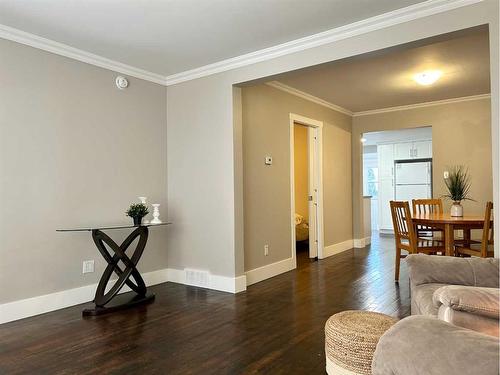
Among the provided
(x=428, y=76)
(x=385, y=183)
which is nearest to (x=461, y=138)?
(x=428, y=76)

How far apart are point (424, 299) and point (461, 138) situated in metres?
4.77

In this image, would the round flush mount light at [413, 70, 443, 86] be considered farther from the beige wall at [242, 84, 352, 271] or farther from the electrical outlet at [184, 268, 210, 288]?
the electrical outlet at [184, 268, 210, 288]

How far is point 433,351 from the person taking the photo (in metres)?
1.06

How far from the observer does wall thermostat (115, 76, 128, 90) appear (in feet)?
12.8

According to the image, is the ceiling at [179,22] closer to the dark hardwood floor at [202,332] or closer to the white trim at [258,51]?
the white trim at [258,51]

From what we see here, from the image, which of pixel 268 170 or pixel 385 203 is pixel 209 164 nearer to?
pixel 268 170

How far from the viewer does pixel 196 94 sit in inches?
166

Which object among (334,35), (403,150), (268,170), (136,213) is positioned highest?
(334,35)

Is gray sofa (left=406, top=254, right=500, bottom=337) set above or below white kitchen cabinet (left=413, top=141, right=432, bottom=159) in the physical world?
below

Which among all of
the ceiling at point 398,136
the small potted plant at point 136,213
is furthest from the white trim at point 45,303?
the ceiling at point 398,136

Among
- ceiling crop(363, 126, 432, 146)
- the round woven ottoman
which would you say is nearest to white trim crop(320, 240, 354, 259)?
ceiling crop(363, 126, 432, 146)

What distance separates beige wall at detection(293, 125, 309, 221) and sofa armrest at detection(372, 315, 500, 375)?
565cm

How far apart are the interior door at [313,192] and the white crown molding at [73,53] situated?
251 cm

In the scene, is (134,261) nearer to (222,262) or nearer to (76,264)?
(76,264)
